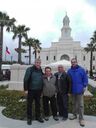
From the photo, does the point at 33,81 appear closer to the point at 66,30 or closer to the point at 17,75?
the point at 17,75

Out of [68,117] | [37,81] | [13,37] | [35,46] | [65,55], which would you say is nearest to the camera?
[37,81]

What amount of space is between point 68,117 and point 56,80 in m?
1.23

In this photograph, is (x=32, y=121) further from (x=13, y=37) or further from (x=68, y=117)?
(x=13, y=37)

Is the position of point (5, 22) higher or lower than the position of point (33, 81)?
higher

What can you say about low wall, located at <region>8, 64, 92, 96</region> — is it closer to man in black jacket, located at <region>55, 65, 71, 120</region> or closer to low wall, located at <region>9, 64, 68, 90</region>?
low wall, located at <region>9, 64, 68, 90</region>

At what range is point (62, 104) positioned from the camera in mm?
10250

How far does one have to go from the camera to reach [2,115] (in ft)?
35.9

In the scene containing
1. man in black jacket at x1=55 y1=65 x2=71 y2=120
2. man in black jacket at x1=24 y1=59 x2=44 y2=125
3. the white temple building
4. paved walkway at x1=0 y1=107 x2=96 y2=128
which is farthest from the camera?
the white temple building

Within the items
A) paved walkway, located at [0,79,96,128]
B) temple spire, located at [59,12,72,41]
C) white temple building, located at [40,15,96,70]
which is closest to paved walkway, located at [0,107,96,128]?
paved walkway, located at [0,79,96,128]

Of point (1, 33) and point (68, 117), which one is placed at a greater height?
point (1, 33)

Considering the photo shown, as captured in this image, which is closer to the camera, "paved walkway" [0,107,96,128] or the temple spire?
"paved walkway" [0,107,96,128]

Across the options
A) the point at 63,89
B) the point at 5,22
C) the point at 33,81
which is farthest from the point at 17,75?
the point at 5,22

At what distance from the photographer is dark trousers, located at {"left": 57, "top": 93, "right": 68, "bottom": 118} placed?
10.1 metres

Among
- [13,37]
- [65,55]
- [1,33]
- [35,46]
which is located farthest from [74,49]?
[1,33]
